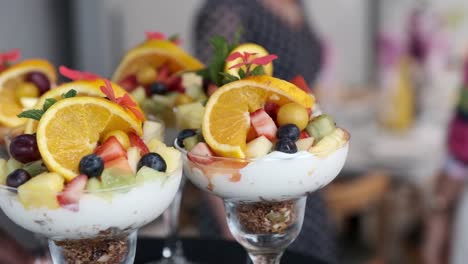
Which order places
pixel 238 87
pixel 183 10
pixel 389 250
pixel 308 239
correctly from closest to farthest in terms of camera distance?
pixel 238 87 → pixel 308 239 → pixel 389 250 → pixel 183 10

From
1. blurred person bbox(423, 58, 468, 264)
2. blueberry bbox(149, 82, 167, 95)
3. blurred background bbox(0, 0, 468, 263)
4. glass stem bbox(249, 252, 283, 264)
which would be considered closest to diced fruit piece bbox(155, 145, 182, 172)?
glass stem bbox(249, 252, 283, 264)

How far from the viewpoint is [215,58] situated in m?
1.04

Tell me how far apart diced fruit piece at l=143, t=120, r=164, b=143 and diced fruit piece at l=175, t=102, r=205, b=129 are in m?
0.04

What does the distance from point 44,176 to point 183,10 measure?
11.5 feet

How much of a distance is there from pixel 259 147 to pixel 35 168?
268 millimetres

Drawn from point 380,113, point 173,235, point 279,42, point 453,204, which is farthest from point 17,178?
point 380,113

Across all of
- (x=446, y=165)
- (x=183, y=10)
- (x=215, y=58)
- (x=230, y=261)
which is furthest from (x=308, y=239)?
(x=183, y=10)

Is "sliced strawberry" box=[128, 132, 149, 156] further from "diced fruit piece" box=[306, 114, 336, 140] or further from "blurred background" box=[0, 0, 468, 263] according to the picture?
"blurred background" box=[0, 0, 468, 263]

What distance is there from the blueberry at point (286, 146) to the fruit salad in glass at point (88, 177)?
123 millimetres

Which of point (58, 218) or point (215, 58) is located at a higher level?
point (215, 58)

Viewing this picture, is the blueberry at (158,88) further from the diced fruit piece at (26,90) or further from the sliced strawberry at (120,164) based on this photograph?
the sliced strawberry at (120,164)

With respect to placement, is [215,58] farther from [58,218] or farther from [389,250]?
[389,250]

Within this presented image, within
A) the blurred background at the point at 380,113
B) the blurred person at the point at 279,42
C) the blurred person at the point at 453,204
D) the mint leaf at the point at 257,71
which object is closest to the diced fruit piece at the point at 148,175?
the mint leaf at the point at 257,71

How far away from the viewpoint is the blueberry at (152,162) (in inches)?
31.1
